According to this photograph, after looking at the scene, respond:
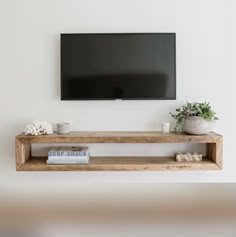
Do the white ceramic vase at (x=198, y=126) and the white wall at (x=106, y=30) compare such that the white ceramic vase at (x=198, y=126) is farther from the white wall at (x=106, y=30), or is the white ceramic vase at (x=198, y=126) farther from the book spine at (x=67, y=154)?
the book spine at (x=67, y=154)

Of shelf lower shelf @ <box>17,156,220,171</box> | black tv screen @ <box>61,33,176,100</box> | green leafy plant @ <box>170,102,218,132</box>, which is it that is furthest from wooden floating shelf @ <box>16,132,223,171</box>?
black tv screen @ <box>61,33,176,100</box>

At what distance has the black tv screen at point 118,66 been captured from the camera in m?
2.06

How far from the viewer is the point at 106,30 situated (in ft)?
6.94

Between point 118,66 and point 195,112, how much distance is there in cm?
61

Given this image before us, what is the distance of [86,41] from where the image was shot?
81.2 inches

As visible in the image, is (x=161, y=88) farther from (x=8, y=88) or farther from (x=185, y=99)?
(x=8, y=88)

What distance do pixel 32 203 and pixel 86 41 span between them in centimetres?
179

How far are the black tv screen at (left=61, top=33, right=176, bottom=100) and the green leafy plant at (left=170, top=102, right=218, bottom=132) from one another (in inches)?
5.0

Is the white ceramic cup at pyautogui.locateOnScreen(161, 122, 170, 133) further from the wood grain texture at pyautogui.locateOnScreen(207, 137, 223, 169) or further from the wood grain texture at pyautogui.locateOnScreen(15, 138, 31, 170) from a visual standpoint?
the wood grain texture at pyautogui.locateOnScreen(15, 138, 31, 170)

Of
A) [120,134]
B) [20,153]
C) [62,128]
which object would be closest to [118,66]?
[120,134]

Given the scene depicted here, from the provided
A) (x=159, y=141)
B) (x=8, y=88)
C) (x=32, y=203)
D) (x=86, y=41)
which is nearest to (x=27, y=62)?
(x=8, y=88)

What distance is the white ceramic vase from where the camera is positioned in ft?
6.37

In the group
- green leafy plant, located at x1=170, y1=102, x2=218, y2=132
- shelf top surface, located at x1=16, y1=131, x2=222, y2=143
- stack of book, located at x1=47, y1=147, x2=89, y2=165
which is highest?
green leafy plant, located at x1=170, y1=102, x2=218, y2=132

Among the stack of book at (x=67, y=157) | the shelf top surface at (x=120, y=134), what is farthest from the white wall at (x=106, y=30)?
the stack of book at (x=67, y=157)
